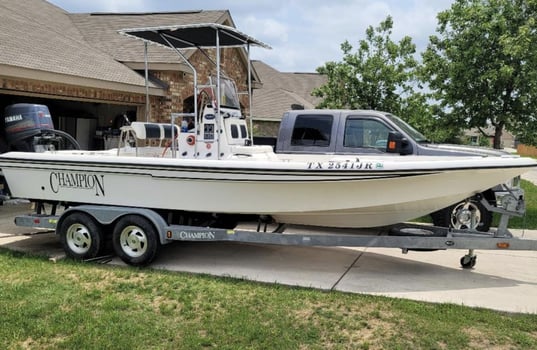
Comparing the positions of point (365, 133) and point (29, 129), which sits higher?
point (365, 133)

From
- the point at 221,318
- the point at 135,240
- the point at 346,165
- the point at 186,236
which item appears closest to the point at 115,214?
the point at 135,240

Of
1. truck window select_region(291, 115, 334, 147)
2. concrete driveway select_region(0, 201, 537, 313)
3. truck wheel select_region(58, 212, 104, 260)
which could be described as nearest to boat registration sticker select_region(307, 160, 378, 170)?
concrete driveway select_region(0, 201, 537, 313)

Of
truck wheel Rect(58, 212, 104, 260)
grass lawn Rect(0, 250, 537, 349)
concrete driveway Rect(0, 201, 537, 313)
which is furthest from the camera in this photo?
truck wheel Rect(58, 212, 104, 260)

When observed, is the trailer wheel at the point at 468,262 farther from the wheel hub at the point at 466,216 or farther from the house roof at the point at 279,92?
the house roof at the point at 279,92

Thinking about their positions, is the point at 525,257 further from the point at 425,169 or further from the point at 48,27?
the point at 48,27

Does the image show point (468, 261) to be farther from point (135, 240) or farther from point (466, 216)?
point (135, 240)

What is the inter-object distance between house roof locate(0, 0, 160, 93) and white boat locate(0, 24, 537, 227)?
150 inches

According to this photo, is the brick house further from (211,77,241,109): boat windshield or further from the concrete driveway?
the concrete driveway

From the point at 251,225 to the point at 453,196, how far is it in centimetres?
349

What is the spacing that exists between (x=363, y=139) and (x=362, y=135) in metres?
0.08

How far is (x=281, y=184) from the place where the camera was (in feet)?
20.0

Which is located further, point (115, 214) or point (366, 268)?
point (366, 268)

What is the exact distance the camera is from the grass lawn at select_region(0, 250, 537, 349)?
434 cm

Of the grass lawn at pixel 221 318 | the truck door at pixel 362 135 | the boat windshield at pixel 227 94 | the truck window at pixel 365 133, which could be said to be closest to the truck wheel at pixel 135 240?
the grass lawn at pixel 221 318
